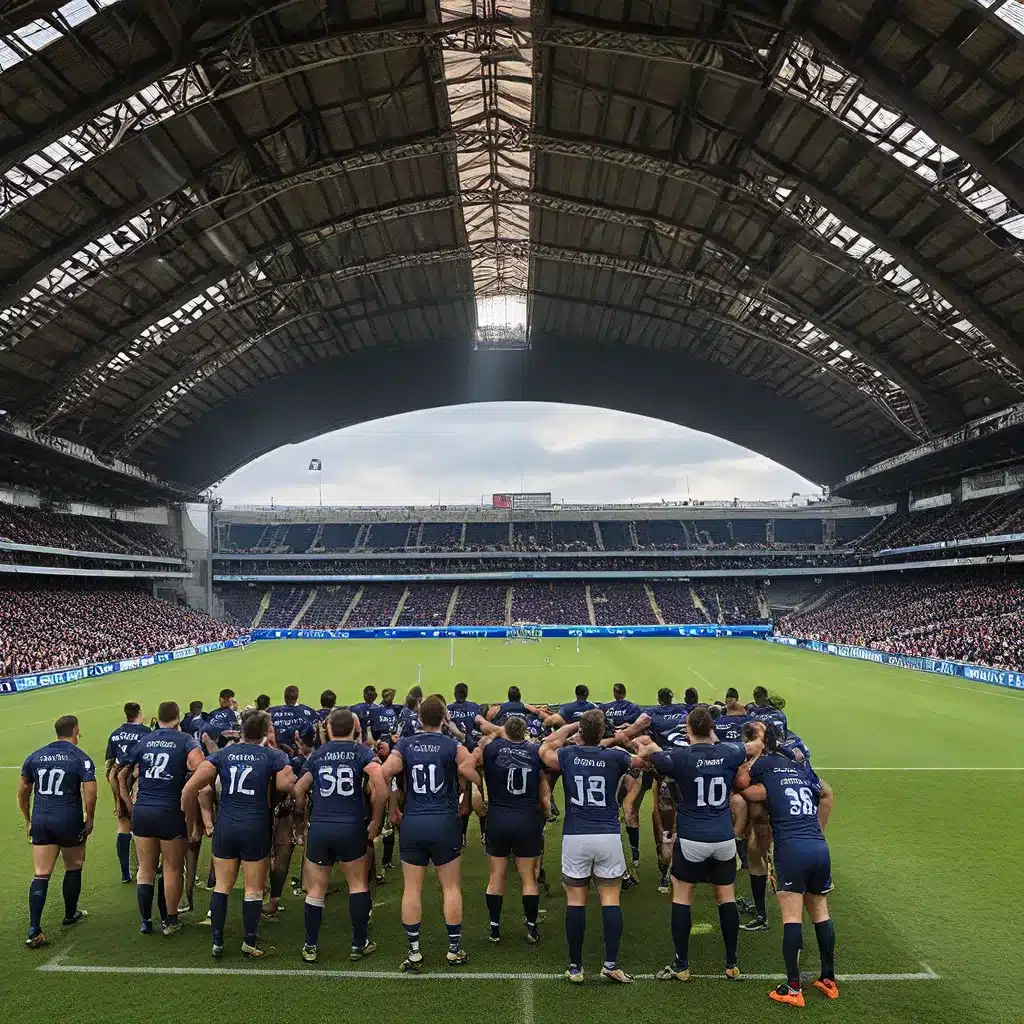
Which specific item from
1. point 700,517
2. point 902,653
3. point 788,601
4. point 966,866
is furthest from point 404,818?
point 700,517

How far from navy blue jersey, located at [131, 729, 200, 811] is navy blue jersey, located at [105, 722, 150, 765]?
3.71ft

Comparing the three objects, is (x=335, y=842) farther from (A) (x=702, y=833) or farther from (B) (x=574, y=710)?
(B) (x=574, y=710)

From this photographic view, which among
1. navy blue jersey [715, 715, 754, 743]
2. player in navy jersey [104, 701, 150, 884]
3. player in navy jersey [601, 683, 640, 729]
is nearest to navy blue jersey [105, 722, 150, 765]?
player in navy jersey [104, 701, 150, 884]

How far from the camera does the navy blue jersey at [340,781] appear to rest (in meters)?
6.82

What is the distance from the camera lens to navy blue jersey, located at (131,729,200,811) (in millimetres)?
7520

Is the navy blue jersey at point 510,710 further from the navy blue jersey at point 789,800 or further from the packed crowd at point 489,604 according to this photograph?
the packed crowd at point 489,604

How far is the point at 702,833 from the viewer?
6.55 m

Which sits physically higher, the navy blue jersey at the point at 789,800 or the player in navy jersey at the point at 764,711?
the player in navy jersey at the point at 764,711

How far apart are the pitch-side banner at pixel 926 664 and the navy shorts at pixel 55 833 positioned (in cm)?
3329

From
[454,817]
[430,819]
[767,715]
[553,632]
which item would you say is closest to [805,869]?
[454,817]

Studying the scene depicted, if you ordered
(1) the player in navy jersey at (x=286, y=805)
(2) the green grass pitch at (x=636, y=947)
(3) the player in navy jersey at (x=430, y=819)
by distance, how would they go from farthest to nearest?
(1) the player in navy jersey at (x=286, y=805), (3) the player in navy jersey at (x=430, y=819), (2) the green grass pitch at (x=636, y=947)

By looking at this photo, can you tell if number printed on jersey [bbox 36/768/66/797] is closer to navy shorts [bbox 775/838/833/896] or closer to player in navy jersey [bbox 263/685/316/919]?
player in navy jersey [bbox 263/685/316/919]

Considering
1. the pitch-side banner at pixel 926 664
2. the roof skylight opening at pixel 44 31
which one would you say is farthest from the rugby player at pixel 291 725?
the pitch-side banner at pixel 926 664

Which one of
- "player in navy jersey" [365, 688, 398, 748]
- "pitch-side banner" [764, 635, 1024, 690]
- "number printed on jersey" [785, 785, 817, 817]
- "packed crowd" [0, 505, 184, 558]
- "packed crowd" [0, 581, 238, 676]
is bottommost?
"pitch-side banner" [764, 635, 1024, 690]
